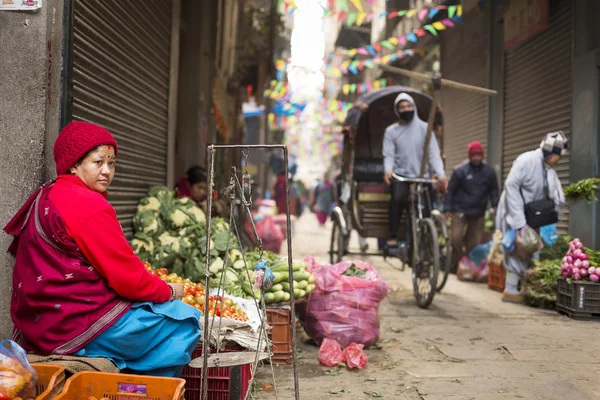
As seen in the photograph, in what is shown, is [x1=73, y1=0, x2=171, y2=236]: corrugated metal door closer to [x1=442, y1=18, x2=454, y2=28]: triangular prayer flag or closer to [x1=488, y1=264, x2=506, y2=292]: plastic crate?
[x1=488, y1=264, x2=506, y2=292]: plastic crate

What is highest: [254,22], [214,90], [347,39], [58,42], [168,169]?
[347,39]

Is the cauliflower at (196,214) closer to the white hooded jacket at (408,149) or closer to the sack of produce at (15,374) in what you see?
the white hooded jacket at (408,149)

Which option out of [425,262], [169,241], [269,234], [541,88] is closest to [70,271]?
[169,241]

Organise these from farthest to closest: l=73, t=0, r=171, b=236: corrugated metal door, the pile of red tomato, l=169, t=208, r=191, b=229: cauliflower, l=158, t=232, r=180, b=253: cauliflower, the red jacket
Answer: l=169, t=208, r=191, b=229: cauliflower → l=158, t=232, r=180, b=253: cauliflower → l=73, t=0, r=171, b=236: corrugated metal door → the pile of red tomato → the red jacket

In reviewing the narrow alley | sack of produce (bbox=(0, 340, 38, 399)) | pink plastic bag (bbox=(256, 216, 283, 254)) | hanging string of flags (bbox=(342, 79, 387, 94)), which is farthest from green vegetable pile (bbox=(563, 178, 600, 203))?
hanging string of flags (bbox=(342, 79, 387, 94))

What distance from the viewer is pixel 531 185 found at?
7711 millimetres

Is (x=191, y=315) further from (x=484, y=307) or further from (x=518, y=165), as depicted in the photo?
(x=518, y=165)

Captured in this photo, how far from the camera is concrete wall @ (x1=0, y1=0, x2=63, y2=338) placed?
3787 millimetres

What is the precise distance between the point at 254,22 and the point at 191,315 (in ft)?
42.5

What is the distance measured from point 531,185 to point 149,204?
15.6 ft

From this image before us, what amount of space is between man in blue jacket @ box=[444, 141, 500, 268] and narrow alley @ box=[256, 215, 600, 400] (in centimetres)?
298

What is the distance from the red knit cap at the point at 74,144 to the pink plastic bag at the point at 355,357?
2.74m

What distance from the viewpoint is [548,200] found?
300 inches

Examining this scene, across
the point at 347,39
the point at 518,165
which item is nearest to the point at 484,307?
the point at 518,165
